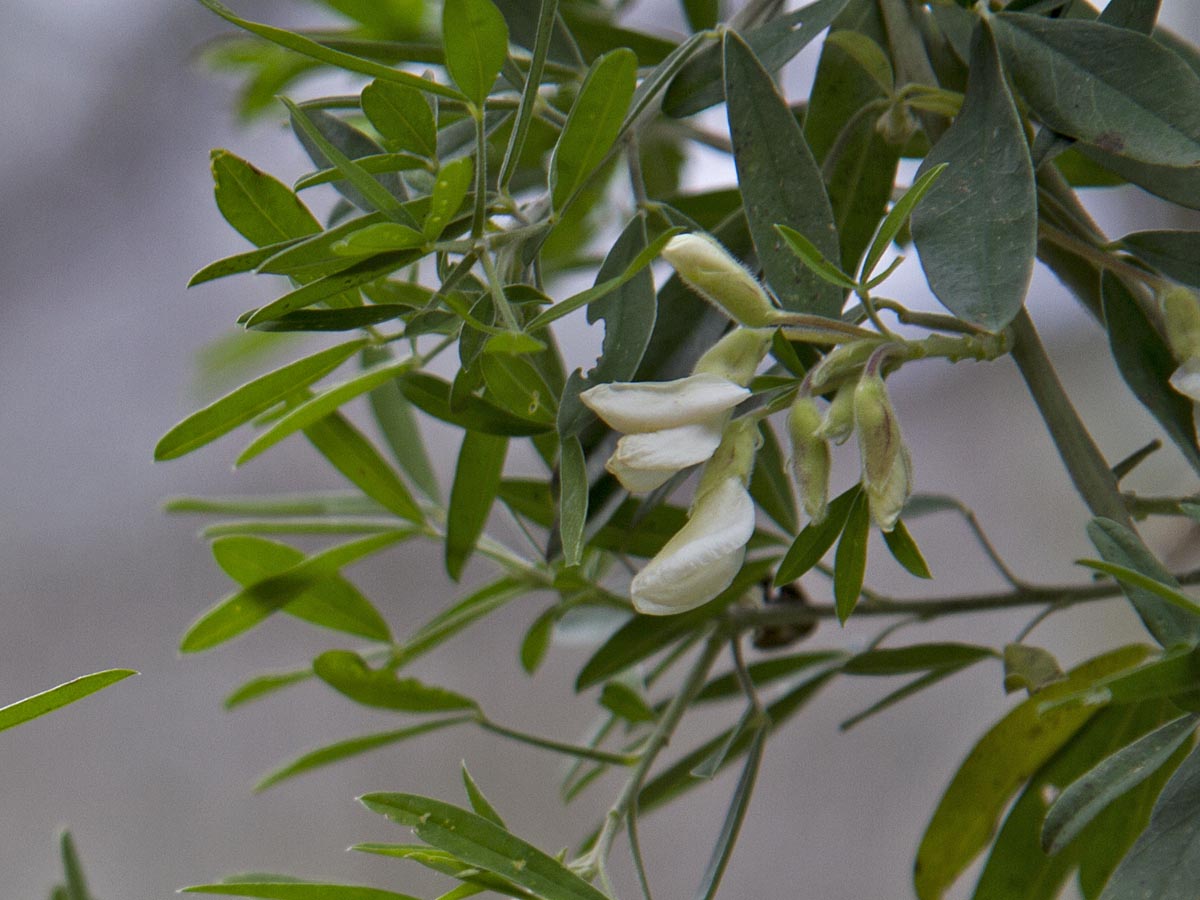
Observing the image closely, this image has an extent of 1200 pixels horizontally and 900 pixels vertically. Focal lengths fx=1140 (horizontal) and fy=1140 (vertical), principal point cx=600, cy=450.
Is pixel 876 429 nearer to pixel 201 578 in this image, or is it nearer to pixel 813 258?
pixel 813 258

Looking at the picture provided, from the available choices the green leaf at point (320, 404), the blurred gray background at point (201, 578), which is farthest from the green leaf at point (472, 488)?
the blurred gray background at point (201, 578)

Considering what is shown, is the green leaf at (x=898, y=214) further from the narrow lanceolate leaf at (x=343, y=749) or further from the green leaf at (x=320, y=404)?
the narrow lanceolate leaf at (x=343, y=749)

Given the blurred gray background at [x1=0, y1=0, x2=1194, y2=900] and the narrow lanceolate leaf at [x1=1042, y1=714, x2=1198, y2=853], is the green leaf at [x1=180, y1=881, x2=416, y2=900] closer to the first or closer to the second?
the narrow lanceolate leaf at [x1=1042, y1=714, x2=1198, y2=853]

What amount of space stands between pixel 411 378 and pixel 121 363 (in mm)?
1504

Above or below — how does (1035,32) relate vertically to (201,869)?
above

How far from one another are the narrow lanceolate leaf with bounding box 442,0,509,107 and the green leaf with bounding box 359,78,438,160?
0.4 inches

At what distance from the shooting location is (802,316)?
10.0 inches

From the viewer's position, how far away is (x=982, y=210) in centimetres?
26

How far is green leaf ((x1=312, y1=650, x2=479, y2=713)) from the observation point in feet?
1.26

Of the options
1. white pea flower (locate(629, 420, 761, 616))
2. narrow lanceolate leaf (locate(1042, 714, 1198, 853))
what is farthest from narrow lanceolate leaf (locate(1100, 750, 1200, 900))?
white pea flower (locate(629, 420, 761, 616))

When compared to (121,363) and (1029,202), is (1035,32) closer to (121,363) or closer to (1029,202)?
(1029,202)

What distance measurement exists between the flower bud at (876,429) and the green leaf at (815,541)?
35 millimetres

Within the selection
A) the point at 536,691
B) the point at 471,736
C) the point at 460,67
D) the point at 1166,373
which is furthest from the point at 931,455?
the point at 460,67

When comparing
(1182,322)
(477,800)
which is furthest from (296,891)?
(1182,322)
